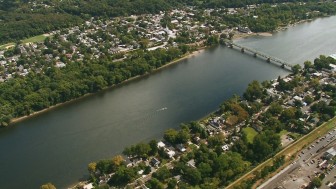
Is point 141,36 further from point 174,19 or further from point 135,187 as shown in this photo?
point 135,187

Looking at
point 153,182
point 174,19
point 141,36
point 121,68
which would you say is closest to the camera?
point 153,182

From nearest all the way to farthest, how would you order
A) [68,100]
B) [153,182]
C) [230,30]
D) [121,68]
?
[153,182]
[68,100]
[121,68]
[230,30]

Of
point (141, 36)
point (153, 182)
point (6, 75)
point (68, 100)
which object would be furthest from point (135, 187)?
point (141, 36)

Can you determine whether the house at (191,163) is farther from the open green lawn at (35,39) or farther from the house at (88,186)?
the open green lawn at (35,39)

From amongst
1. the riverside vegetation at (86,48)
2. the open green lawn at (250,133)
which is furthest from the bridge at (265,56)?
the open green lawn at (250,133)

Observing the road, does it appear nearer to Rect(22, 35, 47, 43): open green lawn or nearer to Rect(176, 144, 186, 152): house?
Rect(176, 144, 186, 152): house

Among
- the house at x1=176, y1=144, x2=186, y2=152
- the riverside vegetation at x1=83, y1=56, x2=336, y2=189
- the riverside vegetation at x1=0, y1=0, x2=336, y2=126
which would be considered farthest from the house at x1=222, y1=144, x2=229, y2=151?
the riverside vegetation at x1=0, y1=0, x2=336, y2=126
